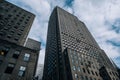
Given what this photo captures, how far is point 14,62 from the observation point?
→ 70.4 feet

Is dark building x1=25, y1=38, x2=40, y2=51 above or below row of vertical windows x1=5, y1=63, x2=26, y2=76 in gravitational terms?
above

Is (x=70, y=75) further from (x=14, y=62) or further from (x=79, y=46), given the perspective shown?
(x=79, y=46)

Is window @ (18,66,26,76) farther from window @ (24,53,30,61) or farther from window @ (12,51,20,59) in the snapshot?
window @ (12,51,20,59)

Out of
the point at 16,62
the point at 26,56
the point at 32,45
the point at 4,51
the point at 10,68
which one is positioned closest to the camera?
the point at 10,68

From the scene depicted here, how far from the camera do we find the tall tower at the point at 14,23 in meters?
35.4

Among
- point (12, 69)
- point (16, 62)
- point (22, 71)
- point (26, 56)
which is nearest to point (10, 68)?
point (12, 69)

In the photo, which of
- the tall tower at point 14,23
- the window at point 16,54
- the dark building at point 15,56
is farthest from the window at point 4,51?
the tall tower at point 14,23

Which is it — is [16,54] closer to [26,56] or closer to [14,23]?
[26,56]

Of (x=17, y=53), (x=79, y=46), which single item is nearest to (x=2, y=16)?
(x=17, y=53)

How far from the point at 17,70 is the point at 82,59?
1503 inches

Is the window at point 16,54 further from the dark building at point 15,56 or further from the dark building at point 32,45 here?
the dark building at point 32,45

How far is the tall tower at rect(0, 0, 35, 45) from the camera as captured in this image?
35400 mm

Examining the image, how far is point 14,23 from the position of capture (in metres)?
41.1

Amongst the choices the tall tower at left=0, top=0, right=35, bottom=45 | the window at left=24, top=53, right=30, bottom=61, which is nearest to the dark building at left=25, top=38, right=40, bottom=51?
the tall tower at left=0, top=0, right=35, bottom=45
